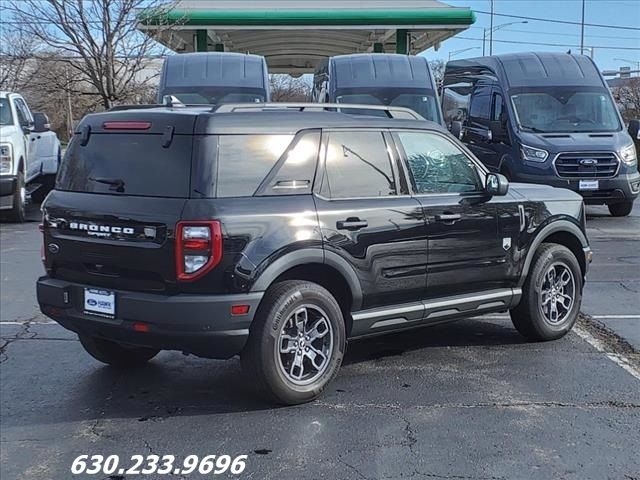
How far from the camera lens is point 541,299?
629 cm

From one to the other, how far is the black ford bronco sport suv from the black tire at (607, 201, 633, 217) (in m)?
9.17

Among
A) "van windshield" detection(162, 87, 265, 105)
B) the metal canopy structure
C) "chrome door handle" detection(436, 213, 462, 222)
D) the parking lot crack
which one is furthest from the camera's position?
the metal canopy structure

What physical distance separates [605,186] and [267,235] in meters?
10.2

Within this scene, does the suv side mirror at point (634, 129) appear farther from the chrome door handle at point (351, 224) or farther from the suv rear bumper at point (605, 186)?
the chrome door handle at point (351, 224)

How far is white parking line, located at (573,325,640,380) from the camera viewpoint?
5676mm

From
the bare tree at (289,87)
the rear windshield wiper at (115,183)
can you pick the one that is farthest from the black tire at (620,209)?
the bare tree at (289,87)

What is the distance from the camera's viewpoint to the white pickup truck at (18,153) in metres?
13.2

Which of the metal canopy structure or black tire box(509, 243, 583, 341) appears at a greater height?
the metal canopy structure

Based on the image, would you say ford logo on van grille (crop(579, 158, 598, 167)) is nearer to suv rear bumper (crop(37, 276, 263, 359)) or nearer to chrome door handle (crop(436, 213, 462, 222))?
chrome door handle (crop(436, 213, 462, 222))

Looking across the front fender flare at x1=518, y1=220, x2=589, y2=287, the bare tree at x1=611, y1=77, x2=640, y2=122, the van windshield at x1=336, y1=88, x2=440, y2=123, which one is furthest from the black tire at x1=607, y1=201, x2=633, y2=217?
the bare tree at x1=611, y1=77, x2=640, y2=122

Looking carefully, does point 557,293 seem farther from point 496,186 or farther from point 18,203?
point 18,203

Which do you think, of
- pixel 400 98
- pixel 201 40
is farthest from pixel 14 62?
pixel 400 98

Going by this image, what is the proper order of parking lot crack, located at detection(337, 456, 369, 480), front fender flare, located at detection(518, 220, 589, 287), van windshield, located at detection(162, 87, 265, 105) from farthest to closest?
van windshield, located at detection(162, 87, 265, 105) < front fender flare, located at detection(518, 220, 589, 287) < parking lot crack, located at detection(337, 456, 369, 480)

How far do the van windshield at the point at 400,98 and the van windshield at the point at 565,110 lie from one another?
1.55 meters
